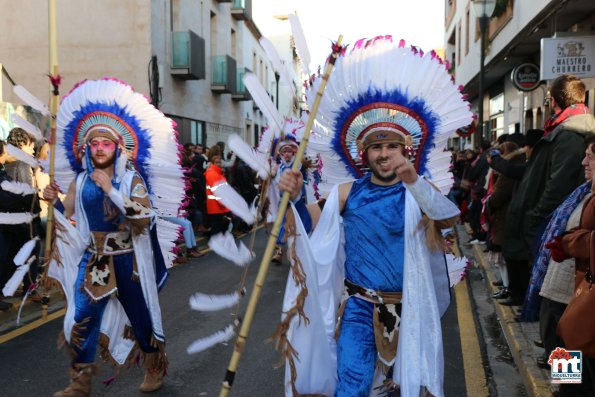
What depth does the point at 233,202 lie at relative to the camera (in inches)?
107

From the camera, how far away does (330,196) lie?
3303mm

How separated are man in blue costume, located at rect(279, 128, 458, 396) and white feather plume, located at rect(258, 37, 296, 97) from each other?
513 mm

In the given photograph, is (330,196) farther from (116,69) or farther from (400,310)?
(116,69)

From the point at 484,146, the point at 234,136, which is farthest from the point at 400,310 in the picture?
the point at 484,146

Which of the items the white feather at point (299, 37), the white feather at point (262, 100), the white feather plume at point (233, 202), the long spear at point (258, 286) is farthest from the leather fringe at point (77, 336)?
the white feather at point (299, 37)

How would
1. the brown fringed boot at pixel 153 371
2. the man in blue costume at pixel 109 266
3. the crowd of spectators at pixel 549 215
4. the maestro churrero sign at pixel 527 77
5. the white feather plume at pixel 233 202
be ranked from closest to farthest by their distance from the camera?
the white feather plume at pixel 233 202 < the crowd of spectators at pixel 549 215 < the man in blue costume at pixel 109 266 < the brown fringed boot at pixel 153 371 < the maestro churrero sign at pixel 527 77

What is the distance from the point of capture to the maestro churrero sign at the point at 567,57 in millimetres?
8908

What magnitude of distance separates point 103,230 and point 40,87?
14.9m

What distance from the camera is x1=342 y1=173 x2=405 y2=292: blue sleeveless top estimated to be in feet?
10.2

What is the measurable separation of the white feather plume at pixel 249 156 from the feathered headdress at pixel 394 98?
2.08 feet

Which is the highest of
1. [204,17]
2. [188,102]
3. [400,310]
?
[204,17]

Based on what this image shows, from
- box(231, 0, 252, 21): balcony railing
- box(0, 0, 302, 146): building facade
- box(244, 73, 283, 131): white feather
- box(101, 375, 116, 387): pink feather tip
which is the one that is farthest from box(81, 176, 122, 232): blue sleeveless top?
box(231, 0, 252, 21): balcony railing

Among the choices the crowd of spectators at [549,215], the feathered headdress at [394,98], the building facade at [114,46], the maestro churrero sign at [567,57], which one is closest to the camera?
the feathered headdress at [394,98]

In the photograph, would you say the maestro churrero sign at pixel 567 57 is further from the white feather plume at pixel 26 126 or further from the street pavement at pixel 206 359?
the white feather plume at pixel 26 126
